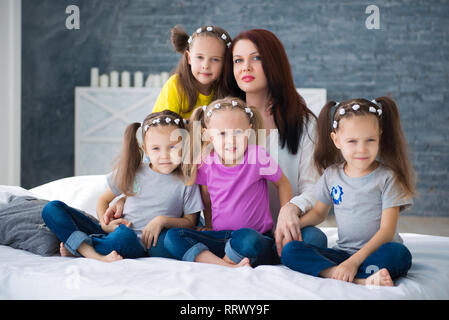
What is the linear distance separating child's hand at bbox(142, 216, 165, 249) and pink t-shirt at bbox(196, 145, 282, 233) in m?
0.20

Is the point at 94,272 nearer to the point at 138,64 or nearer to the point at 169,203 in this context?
the point at 169,203

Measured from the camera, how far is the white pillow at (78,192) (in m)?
2.01

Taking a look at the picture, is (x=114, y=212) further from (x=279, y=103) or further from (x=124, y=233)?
(x=279, y=103)

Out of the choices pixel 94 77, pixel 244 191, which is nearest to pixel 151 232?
pixel 244 191

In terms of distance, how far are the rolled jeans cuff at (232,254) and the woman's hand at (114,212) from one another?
448 millimetres

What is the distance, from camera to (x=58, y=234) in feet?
4.82

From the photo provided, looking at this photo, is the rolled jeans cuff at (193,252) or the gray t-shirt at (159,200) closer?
the rolled jeans cuff at (193,252)

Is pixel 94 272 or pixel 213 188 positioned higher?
pixel 213 188

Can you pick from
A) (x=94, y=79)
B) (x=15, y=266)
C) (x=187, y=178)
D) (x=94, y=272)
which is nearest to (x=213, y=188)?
(x=187, y=178)

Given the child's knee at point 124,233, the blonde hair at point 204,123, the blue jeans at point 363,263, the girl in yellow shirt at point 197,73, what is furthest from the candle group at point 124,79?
the blue jeans at point 363,263

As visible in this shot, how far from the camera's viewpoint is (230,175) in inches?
62.2

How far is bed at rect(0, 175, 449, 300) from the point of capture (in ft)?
3.62

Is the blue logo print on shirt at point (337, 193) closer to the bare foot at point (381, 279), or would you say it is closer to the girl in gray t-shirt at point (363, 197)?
the girl in gray t-shirt at point (363, 197)
